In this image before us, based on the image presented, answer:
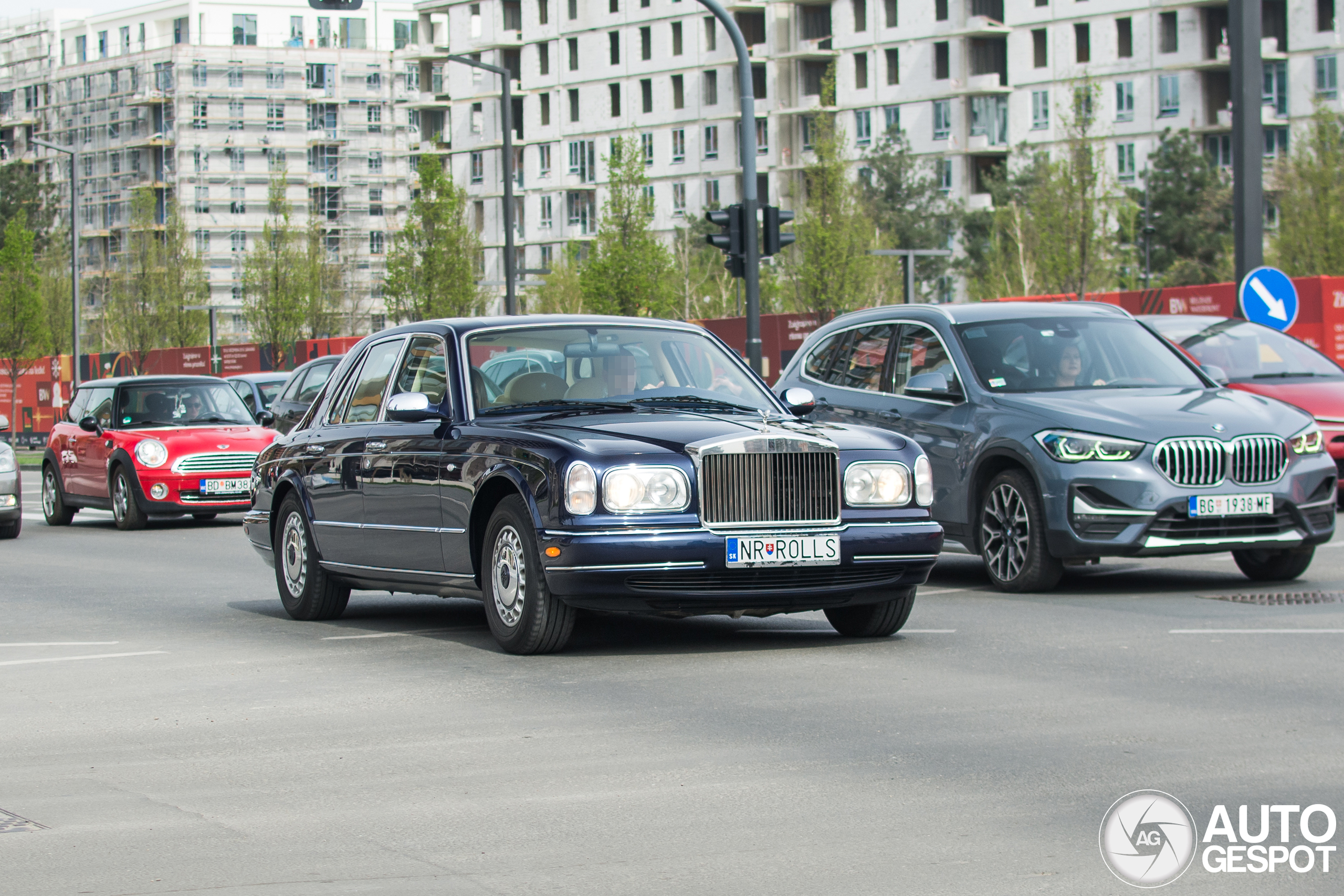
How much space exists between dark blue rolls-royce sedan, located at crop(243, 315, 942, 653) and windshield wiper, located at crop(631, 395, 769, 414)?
13 millimetres

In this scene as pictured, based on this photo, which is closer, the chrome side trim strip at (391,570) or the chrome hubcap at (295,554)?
the chrome side trim strip at (391,570)

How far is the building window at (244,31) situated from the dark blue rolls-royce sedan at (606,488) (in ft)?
461

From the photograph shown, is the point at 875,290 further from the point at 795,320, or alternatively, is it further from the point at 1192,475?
the point at 1192,475

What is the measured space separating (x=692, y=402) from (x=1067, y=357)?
3.90m

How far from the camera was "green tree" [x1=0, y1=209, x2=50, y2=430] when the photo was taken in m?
57.0

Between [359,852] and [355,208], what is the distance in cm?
14178

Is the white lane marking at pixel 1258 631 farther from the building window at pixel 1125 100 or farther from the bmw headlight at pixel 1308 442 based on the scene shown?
the building window at pixel 1125 100

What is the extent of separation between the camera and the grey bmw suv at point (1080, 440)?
11.9 metres

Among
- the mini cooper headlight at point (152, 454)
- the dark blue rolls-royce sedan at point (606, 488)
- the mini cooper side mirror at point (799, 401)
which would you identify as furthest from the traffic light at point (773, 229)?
the mini cooper side mirror at point (799, 401)

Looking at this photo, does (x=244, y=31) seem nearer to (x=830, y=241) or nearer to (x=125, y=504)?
(x=830, y=241)

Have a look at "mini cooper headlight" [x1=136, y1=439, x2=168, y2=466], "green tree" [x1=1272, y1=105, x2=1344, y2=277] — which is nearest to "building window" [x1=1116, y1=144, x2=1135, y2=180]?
"green tree" [x1=1272, y1=105, x2=1344, y2=277]

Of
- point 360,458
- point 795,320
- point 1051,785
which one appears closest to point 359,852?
point 1051,785

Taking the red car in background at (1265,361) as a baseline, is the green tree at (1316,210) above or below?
above

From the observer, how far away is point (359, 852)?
5.50 m
